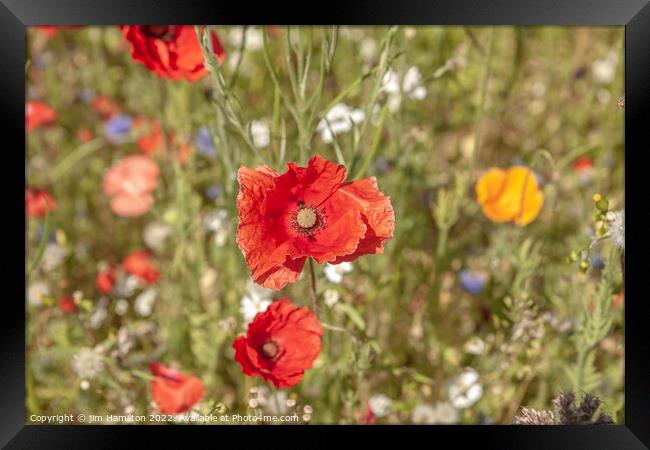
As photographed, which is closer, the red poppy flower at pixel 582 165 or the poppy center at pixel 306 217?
the poppy center at pixel 306 217

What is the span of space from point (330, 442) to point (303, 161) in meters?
0.50

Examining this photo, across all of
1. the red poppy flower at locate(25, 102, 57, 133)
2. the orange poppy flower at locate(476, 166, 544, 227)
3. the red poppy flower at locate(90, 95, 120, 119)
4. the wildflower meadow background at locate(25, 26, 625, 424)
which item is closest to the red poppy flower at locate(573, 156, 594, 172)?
the wildflower meadow background at locate(25, 26, 625, 424)

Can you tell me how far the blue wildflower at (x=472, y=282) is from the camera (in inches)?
72.8

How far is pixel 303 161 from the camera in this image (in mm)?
1191

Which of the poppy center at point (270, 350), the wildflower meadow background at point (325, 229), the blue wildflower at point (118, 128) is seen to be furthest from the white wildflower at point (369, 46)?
the poppy center at point (270, 350)

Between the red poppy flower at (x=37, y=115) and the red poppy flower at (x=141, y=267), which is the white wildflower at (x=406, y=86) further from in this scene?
the red poppy flower at (x=37, y=115)

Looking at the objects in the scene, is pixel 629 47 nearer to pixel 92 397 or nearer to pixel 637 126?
pixel 637 126

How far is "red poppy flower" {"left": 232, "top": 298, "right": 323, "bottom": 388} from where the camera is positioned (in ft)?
3.58

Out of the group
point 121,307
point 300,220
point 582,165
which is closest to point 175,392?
point 121,307

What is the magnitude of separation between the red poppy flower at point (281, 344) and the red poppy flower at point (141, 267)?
0.95 m

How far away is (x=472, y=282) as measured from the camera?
1.86 meters

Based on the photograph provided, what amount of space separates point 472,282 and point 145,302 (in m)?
0.97

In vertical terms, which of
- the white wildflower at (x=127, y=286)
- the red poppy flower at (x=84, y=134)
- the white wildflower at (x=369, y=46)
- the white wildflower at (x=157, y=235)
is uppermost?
the white wildflower at (x=369, y=46)

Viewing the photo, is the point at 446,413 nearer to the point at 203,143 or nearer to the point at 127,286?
the point at 127,286
